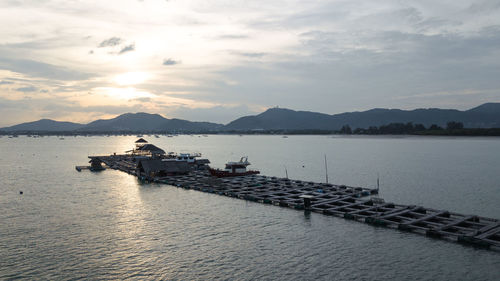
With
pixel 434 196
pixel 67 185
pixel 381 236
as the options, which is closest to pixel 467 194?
pixel 434 196

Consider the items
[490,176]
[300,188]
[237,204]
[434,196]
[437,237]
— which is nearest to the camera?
[437,237]

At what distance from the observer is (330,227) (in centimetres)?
2978

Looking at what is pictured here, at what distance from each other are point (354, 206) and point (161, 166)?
119 ft

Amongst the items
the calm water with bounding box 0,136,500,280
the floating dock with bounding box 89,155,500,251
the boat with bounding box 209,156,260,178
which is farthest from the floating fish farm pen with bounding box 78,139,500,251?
the calm water with bounding box 0,136,500,280

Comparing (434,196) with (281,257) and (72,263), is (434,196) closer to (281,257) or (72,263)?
A: (281,257)

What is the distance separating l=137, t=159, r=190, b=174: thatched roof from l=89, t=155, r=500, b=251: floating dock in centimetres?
235

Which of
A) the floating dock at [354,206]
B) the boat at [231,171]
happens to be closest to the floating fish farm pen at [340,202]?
the floating dock at [354,206]

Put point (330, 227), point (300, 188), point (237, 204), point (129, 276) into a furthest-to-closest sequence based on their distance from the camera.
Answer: point (300, 188)
point (237, 204)
point (330, 227)
point (129, 276)

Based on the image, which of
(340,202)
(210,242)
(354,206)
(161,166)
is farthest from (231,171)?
(210,242)

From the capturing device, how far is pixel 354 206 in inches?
1455

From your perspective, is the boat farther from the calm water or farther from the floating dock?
the calm water

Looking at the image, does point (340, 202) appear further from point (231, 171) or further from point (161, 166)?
point (161, 166)

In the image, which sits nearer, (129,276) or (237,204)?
(129,276)

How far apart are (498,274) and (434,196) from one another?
25644 mm
